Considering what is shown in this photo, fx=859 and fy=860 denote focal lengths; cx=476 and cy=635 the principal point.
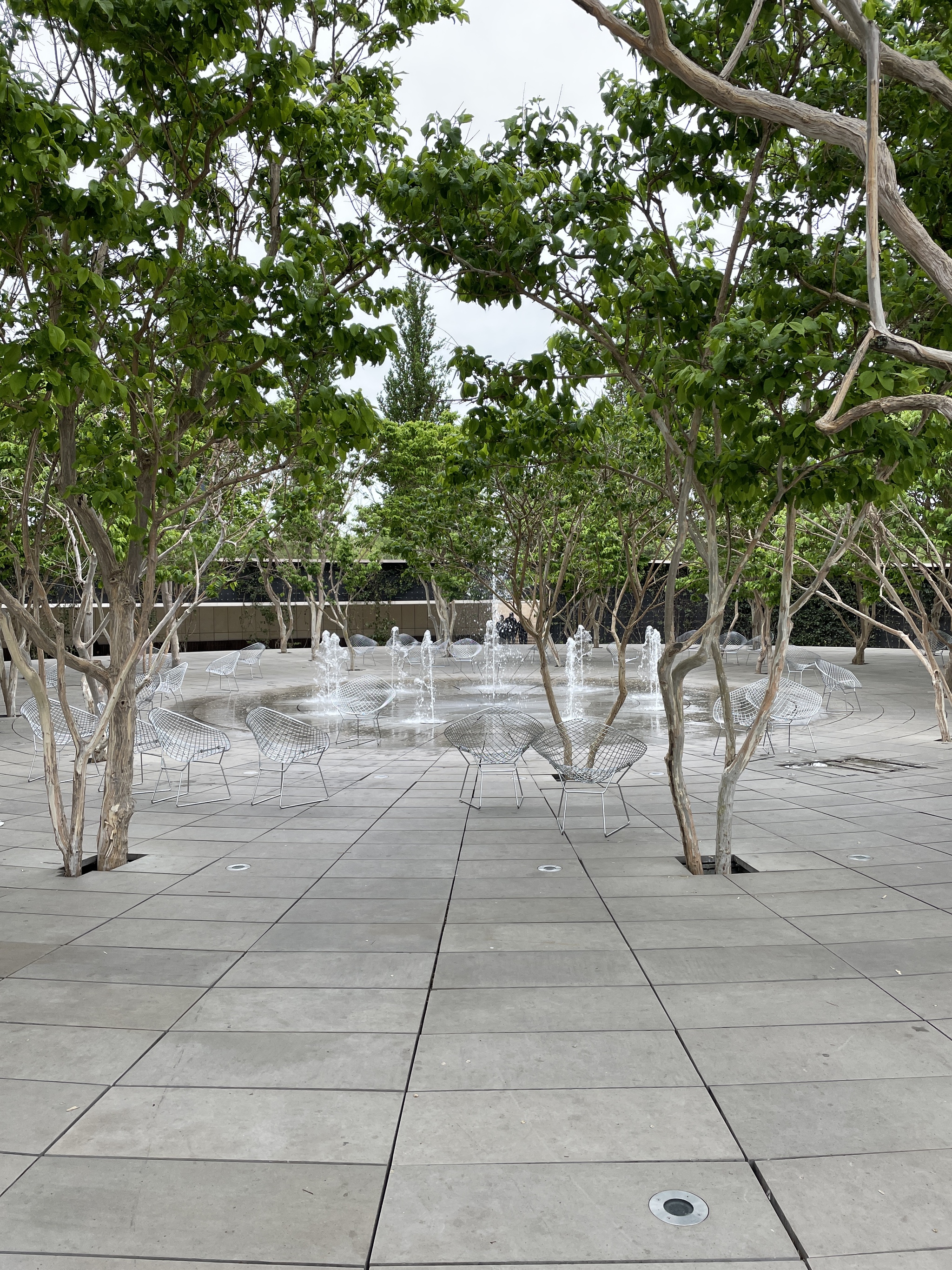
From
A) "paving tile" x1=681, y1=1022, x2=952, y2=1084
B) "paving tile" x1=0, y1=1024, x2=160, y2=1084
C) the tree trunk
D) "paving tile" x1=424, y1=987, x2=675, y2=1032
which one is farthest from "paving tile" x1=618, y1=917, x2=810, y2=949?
the tree trunk

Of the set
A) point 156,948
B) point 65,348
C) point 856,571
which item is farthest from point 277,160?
point 856,571

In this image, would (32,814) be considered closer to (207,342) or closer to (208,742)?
(208,742)

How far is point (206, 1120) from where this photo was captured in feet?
8.64

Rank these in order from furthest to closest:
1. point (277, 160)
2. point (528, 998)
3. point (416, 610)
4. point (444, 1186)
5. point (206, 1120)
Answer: point (416, 610)
point (277, 160)
point (528, 998)
point (206, 1120)
point (444, 1186)

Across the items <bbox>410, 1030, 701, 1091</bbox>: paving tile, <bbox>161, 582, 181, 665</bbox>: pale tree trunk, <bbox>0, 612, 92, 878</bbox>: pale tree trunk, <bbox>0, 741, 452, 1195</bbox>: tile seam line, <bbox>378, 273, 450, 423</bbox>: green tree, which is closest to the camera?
<bbox>0, 741, 452, 1195</bbox>: tile seam line

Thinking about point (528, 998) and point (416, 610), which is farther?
point (416, 610)

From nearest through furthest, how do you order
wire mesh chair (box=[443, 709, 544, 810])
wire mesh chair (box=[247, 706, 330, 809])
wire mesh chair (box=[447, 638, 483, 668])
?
wire mesh chair (box=[443, 709, 544, 810]) < wire mesh chair (box=[247, 706, 330, 809]) < wire mesh chair (box=[447, 638, 483, 668])

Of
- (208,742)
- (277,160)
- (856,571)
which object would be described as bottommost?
(208,742)

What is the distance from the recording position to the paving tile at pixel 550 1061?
2.84 m

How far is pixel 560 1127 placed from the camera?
2584 mm

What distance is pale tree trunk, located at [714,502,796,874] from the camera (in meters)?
4.94

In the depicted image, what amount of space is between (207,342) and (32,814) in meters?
4.31

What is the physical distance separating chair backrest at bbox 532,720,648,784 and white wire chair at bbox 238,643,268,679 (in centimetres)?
1194

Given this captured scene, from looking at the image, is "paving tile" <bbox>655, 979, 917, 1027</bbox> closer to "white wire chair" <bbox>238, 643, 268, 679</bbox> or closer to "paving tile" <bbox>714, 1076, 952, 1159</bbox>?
"paving tile" <bbox>714, 1076, 952, 1159</bbox>
